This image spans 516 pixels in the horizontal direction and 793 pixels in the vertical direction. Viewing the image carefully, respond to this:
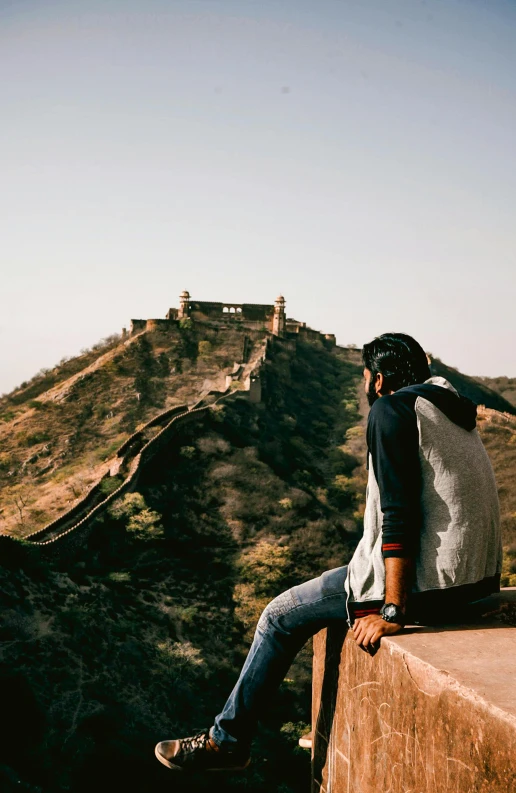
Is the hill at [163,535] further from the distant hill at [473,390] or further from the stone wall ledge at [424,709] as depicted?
the stone wall ledge at [424,709]

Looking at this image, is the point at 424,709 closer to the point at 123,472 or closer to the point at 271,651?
the point at 271,651

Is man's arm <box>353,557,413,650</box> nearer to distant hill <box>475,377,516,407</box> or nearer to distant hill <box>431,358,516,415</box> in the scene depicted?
distant hill <box>431,358,516,415</box>

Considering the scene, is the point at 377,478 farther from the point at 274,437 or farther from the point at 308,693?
the point at 274,437

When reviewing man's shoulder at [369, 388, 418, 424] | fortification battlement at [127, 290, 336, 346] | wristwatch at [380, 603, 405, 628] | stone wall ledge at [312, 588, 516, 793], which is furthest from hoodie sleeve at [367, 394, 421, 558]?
fortification battlement at [127, 290, 336, 346]

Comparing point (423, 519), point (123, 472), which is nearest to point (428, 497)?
point (423, 519)

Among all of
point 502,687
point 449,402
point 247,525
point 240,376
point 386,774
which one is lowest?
point 247,525

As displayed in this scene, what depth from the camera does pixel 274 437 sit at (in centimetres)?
3084

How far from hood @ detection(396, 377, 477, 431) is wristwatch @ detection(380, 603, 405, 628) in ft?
2.09

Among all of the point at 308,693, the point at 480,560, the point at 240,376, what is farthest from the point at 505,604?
the point at 240,376

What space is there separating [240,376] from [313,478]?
7954mm

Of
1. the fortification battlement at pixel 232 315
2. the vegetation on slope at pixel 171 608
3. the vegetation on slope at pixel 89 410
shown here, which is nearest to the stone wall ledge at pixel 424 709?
the vegetation on slope at pixel 171 608

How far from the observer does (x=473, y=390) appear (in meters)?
47.7

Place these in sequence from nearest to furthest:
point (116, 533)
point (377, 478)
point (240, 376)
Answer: point (377, 478) < point (116, 533) < point (240, 376)

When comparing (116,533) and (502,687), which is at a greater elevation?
(502,687)
